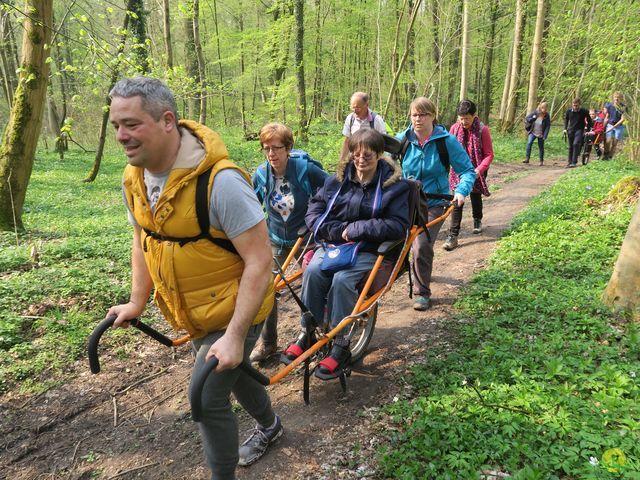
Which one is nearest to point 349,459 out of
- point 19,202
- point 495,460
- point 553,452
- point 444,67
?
point 495,460

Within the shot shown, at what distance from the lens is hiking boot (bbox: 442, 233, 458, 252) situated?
293 inches

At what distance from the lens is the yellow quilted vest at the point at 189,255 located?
215 centimetres

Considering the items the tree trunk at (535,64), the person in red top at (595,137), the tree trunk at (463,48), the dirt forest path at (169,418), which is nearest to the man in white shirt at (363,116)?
the dirt forest path at (169,418)

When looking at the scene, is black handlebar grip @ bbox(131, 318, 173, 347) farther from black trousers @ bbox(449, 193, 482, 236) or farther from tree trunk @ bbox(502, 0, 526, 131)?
tree trunk @ bbox(502, 0, 526, 131)

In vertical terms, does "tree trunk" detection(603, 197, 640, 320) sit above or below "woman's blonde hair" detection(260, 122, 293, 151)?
below

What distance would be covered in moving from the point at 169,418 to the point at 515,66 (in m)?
20.4

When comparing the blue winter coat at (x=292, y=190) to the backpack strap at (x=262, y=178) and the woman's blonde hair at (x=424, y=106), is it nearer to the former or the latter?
the backpack strap at (x=262, y=178)

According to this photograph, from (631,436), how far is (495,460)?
0.84 metres

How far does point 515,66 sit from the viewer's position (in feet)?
62.7

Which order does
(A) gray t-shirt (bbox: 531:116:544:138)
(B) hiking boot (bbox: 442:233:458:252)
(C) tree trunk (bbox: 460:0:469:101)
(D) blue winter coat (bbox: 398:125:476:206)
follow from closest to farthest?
(D) blue winter coat (bbox: 398:125:476:206)
(B) hiking boot (bbox: 442:233:458:252)
(A) gray t-shirt (bbox: 531:116:544:138)
(C) tree trunk (bbox: 460:0:469:101)

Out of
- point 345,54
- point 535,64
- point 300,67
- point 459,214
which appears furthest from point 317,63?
point 459,214

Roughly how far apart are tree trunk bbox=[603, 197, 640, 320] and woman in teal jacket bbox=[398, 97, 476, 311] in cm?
160

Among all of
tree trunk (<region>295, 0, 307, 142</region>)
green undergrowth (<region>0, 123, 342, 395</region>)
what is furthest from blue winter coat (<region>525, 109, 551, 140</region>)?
green undergrowth (<region>0, 123, 342, 395</region>)

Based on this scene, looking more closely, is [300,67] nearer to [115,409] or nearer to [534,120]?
[534,120]
